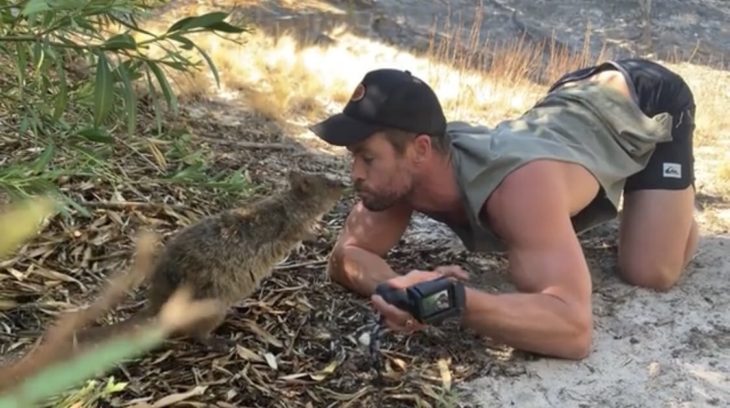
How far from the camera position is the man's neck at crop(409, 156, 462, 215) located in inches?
155

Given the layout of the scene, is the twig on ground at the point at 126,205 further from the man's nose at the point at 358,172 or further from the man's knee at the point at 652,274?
the man's knee at the point at 652,274

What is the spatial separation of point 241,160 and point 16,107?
5.08 feet

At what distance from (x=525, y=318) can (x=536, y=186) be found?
569 mm

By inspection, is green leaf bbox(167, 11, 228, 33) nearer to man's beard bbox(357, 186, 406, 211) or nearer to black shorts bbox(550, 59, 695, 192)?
man's beard bbox(357, 186, 406, 211)

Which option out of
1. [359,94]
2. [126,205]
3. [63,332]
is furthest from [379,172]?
[63,332]

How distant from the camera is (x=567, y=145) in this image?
4.14m

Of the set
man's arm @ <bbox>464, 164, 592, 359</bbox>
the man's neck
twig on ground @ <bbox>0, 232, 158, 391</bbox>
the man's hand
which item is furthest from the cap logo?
twig on ground @ <bbox>0, 232, 158, 391</bbox>

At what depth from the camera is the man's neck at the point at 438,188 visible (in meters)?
3.95

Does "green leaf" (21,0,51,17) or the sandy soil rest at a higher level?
"green leaf" (21,0,51,17)

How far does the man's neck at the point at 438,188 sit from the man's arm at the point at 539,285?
1.05ft

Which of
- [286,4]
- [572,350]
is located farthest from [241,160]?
[286,4]

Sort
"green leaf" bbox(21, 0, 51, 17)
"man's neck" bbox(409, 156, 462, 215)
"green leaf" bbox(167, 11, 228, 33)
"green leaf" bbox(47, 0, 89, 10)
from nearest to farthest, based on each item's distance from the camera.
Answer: "green leaf" bbox(21, 0, 51, 17) → "green leaf" bbox(47, 0, 89, 10) → "green leaf" bbox(167, 11, 228, 33) → "man's neck" bbox(409, 156, 462, 215)

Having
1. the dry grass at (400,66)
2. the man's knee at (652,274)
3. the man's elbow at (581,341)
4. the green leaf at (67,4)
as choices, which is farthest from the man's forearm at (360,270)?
the dry grass at (400,66)

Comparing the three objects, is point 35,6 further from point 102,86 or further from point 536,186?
point 536,186
